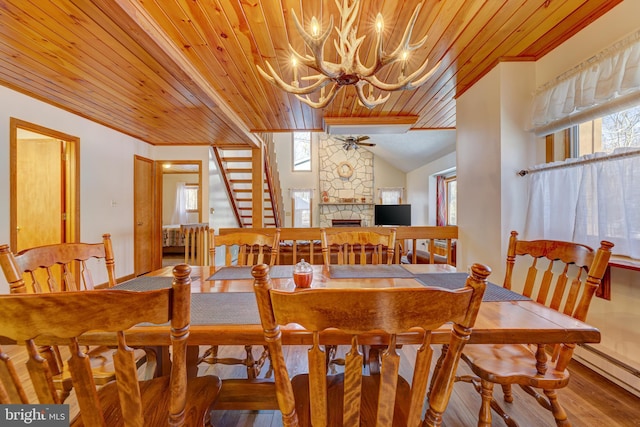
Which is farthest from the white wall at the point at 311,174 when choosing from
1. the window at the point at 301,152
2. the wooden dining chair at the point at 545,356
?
the wooden dining chair at the point at 545,356

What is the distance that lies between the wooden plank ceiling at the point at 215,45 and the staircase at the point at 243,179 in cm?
206

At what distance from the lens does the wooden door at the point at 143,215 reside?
14.5ft

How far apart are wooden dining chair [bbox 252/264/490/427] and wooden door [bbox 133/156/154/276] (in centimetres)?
465

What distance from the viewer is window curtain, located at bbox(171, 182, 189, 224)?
8359 millimetres

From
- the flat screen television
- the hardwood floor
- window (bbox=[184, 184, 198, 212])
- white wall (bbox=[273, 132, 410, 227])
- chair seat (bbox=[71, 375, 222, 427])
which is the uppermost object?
white wall (bbox=[273, 132, 410, 227])

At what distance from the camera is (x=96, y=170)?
367 cm

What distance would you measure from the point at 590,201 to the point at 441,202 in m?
4.83

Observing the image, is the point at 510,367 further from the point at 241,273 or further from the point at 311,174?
the point at 311,174

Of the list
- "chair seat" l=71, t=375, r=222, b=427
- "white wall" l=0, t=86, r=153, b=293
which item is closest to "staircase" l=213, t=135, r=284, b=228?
"white wall" l=0, t=86, r=153, b=293

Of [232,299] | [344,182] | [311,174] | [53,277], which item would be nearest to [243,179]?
[311,174]

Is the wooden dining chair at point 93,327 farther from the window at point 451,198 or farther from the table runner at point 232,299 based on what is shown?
the window at point 451,198

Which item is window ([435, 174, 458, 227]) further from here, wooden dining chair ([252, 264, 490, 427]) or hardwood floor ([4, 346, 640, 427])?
wooden dining chair ([252, 264, 490, 427])

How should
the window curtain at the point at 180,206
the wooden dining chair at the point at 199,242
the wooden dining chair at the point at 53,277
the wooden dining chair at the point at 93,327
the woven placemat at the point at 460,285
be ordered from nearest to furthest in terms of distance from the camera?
the wooden dining chair at the point at 93,327
the wooden dining chair at the point at 53,277
the woven placemat at the point at 460,285
the wooden dining chair at the point at 199,242
the window curtain at the point at 180,206

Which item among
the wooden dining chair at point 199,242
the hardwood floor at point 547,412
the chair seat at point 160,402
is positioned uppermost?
the wooden dining chair at point 199,242
